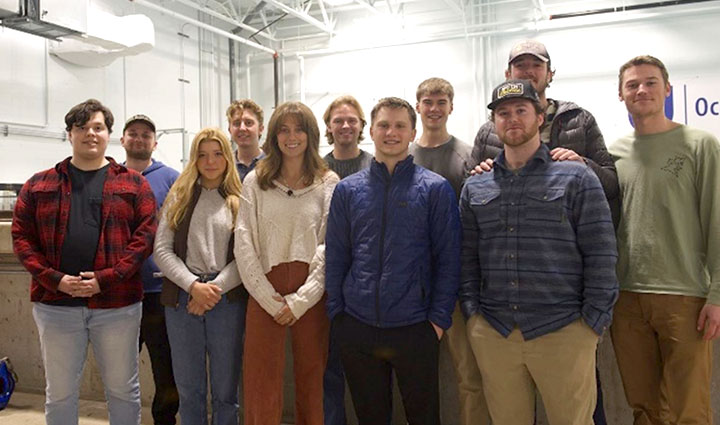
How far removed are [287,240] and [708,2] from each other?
318 inches

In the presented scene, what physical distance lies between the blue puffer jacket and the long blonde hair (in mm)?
602

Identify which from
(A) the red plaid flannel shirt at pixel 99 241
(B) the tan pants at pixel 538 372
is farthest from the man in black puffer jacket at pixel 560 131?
(A) the red plaid flannel shirt at pixel 99 241

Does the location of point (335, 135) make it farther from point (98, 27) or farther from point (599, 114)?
point (599, 114)

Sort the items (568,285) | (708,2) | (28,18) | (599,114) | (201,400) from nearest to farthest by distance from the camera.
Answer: (568,285), (201,400), (28,18), (708,2), (599,114)

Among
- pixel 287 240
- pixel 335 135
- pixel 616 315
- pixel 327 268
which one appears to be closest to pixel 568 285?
pixel 616 315

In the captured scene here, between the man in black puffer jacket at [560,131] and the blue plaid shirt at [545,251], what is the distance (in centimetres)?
24

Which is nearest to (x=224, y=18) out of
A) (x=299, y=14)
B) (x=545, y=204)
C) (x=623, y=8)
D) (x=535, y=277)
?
(x=299, y=14)

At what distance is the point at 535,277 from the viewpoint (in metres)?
2.14

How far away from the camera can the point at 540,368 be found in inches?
84.1

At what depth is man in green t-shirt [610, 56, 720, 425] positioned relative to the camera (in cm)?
229

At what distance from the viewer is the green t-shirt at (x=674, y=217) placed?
231 cm

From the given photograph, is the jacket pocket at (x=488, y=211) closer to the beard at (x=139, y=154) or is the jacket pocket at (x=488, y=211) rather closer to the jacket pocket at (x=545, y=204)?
the jacket pocket at (x=545, y=204)

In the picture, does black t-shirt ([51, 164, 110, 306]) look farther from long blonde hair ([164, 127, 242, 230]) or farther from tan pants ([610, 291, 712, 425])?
tan pants ([610, 291, 712, 425])

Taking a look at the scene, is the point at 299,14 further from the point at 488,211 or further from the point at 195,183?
the point at 488,211
